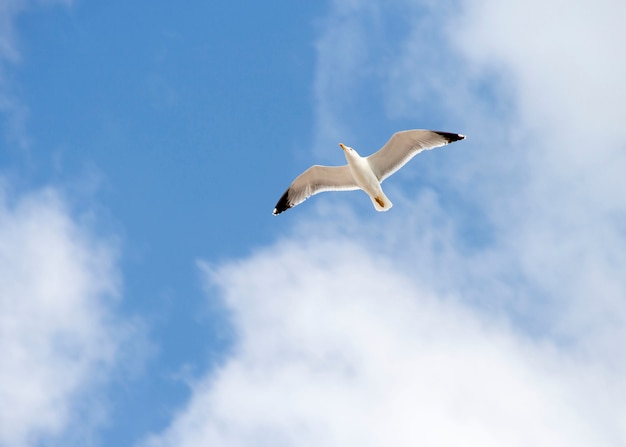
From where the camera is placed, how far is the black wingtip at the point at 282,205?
20.8 m

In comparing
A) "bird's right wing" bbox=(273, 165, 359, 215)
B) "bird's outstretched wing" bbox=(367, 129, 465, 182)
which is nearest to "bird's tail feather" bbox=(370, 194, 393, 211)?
"bird's outstretched wing" bbox=(367, 129, 465, 182)

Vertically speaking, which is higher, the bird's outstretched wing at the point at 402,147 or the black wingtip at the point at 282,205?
the black wingtip at the point at 282,205

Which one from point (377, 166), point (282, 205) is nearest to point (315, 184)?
point (282, 205)

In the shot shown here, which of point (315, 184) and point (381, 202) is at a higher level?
point (315, 184)

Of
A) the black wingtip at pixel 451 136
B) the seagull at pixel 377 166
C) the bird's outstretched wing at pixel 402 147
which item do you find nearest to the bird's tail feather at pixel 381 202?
the seagull at pixel 377 166

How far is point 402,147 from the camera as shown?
19.4 meters

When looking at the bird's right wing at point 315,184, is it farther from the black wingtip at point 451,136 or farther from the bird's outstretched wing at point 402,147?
the black wingtip at point 451,136

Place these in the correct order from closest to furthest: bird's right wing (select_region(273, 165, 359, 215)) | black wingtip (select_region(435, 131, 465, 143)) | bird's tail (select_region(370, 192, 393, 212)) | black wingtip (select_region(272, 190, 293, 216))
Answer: black wingtip (select_region(435, 131, 465, 143)) → bird's tail (select_region(370, 192, 393, 212)) → bird's right wing (select_region(273, 165, 359, 215)) → black wingtip (select_region(272, 190, 293, 216))

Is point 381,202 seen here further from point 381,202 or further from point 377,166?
point 377,166

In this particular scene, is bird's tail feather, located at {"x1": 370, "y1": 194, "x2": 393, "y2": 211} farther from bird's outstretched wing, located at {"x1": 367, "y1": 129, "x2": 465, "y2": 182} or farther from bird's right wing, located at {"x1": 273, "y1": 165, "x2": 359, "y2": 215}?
bird's right wing, located at {"x1": 273, "y1": 165, "x2": 359, "y2": 215}

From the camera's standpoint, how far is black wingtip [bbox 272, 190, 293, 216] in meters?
20.8

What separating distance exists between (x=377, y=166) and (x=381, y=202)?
819 millimetres

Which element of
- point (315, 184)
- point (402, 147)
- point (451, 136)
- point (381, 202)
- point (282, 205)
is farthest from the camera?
point (282, 205)

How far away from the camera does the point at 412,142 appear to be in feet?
63.4
